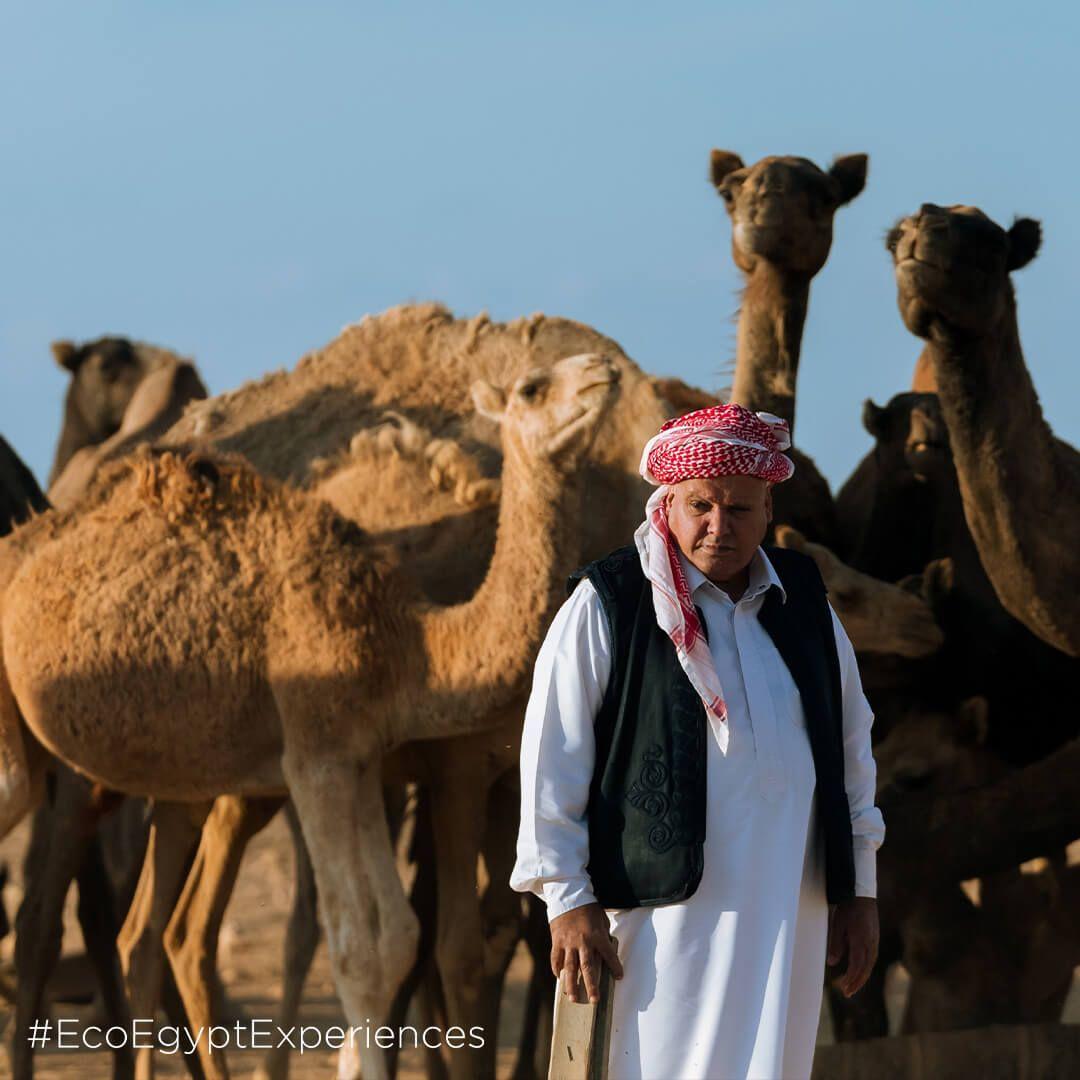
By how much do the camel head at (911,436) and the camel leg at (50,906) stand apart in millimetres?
3517

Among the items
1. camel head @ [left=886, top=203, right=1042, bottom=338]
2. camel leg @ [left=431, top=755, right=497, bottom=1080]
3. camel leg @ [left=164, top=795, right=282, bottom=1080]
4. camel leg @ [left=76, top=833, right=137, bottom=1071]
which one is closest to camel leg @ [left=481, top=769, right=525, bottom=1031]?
camel leg @ [left=431, top=755, right=497, bottom=1080]

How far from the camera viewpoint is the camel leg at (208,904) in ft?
28.1

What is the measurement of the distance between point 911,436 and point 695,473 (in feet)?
18.7

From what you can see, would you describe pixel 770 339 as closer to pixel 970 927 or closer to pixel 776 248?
pixel 776 248

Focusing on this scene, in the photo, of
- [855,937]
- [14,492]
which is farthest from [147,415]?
[855,937]

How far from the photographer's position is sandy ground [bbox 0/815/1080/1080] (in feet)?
34.2

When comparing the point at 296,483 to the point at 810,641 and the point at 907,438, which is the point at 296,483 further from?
the point at 810,641

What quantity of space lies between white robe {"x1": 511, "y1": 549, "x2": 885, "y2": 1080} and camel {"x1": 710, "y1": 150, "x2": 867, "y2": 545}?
191 inches

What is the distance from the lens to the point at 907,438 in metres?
9.98

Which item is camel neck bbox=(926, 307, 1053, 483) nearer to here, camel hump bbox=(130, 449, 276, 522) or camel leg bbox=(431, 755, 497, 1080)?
camel leg bbox=(431, 755, 497, 1080)

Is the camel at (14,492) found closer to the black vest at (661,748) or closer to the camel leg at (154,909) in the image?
the camel leg at (154,909)

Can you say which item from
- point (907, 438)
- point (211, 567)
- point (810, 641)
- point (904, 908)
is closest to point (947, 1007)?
point (904, 908)

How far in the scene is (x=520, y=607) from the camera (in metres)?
7.53

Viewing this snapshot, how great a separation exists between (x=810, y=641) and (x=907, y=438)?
5.85m
